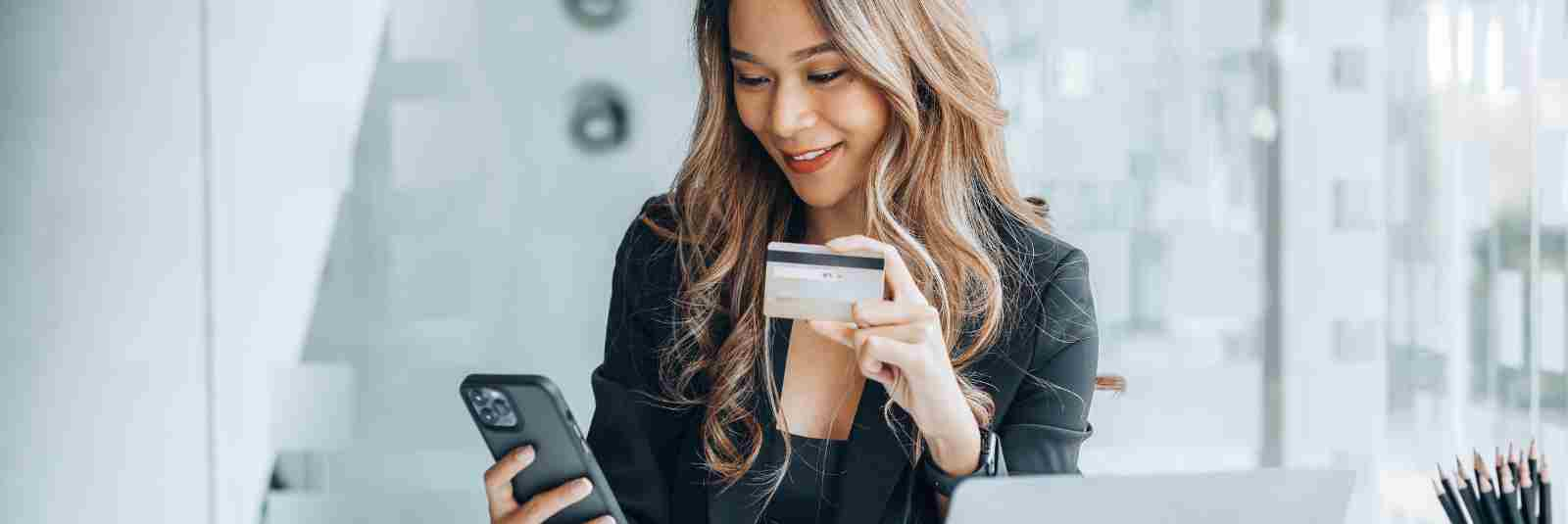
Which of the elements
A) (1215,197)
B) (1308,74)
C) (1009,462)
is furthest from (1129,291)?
(1009,462)

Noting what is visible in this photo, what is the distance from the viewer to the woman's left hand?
100 cm

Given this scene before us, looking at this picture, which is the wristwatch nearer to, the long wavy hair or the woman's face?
the long wavy hair

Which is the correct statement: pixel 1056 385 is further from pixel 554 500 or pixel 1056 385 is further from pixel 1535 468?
pixel 554 500

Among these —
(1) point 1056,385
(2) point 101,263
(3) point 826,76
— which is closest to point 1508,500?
(1) point 1056,385

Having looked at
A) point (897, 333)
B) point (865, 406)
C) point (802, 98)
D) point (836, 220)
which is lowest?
point (865, 406)

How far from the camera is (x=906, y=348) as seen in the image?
1.01 metres

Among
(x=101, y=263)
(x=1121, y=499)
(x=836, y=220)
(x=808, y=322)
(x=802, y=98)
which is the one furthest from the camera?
(x=101, y=263)

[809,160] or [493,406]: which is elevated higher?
[809,160]

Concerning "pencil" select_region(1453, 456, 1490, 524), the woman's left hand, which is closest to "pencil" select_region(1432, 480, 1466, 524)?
"pencil" select_region(1453, 456, 1490, 524)

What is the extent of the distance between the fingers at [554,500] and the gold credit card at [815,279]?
30 cm

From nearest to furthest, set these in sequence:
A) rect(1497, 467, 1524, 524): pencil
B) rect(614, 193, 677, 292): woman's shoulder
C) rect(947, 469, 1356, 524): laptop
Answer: rect(947, 469, 1356, 524): laptop, rect(1497, 467, 1524, 524): pencil, rect(614, 193, 677, 292): woman's shoulder

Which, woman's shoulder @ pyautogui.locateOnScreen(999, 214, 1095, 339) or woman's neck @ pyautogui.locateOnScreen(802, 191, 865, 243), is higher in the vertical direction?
woman's neck @ pyautogui.locateOnScreen(802, 191, 865, 243)

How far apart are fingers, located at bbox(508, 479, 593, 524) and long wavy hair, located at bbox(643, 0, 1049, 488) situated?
8.6 inches

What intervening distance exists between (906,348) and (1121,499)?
0.30m
